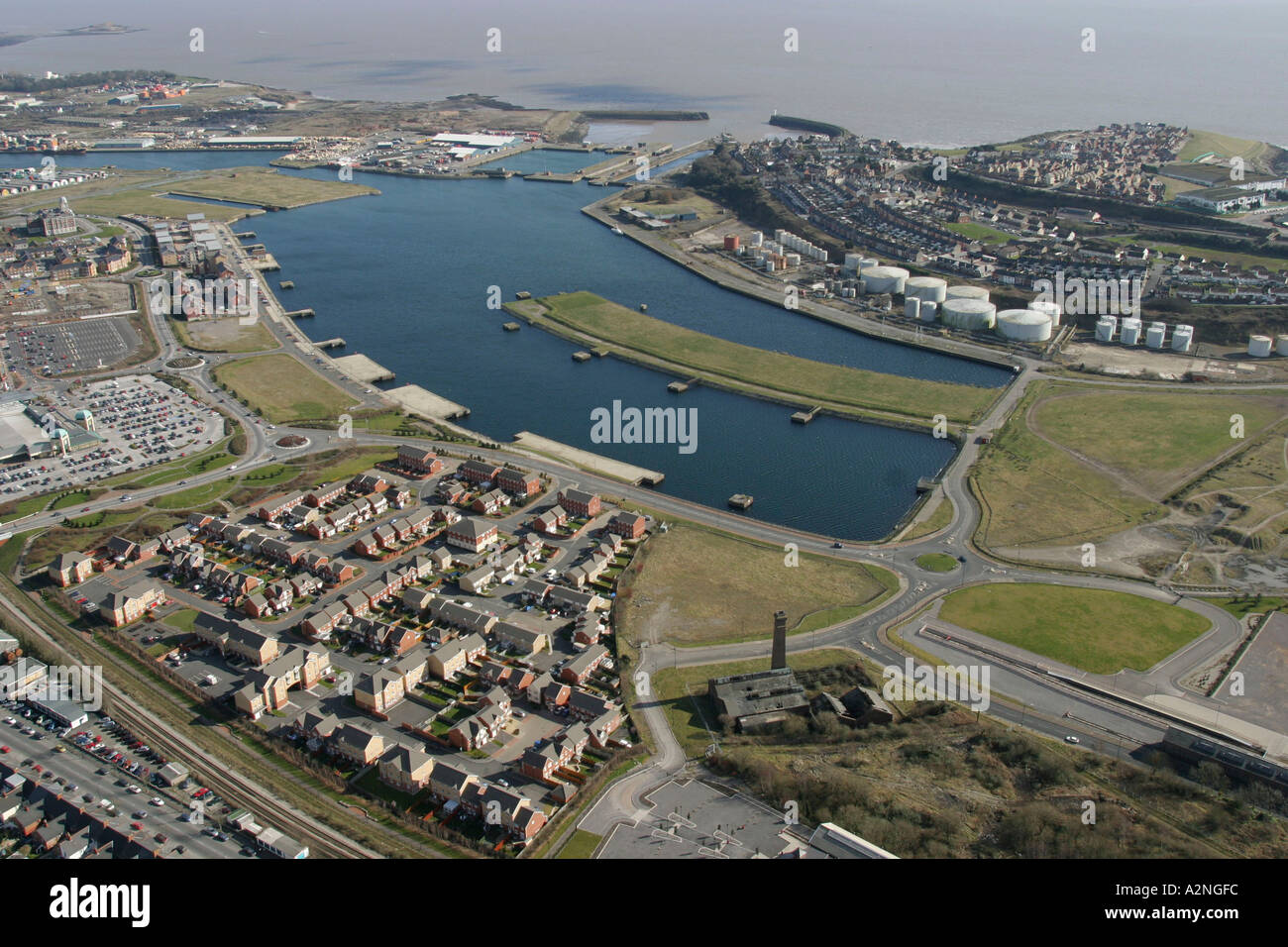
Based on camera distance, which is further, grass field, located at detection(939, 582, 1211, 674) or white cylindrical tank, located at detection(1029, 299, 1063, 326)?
white cylindrical tank, located at detection(1029, 299, 1063, 326)

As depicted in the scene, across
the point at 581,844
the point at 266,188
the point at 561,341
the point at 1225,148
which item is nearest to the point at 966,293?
the point at 561,341

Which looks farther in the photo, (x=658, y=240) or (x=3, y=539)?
(x=658, y=240)

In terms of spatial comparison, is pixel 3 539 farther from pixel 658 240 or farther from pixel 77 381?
pixel 658 240

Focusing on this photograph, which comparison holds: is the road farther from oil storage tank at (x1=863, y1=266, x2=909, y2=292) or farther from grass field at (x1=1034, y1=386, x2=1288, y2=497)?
oil storage tank at (x1=863, y1=266, x2=909, y2=292)

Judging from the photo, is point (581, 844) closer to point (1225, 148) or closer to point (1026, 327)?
point (1026, 327)

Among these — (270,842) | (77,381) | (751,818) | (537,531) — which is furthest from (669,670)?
(77,381)

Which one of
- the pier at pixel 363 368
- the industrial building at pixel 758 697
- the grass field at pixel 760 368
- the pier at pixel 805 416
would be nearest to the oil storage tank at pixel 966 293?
the grass field at pixel 760 368

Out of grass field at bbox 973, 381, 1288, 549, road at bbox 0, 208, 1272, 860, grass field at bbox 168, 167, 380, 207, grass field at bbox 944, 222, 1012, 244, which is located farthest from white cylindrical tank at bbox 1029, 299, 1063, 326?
grass field at bbox 168, 167, 380, 207
